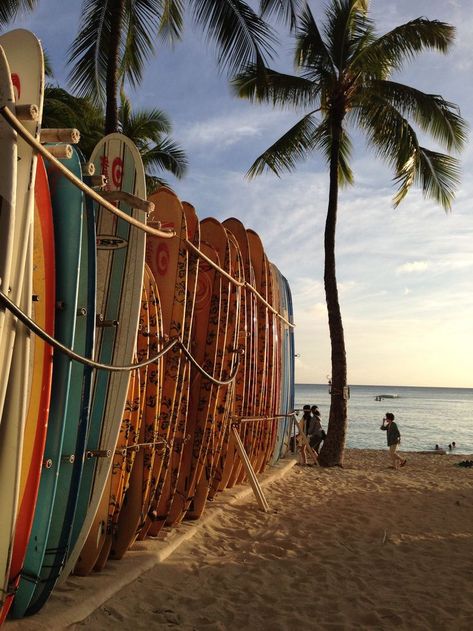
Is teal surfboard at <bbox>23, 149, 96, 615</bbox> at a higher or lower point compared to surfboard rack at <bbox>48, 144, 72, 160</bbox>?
lower

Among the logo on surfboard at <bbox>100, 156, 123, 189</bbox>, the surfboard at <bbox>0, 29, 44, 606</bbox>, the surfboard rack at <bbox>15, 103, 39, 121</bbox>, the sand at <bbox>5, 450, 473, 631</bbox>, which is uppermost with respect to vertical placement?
the logo on surfboard at <bbox>100, 156, 123, 189</bbox>

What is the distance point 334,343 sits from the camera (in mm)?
10961

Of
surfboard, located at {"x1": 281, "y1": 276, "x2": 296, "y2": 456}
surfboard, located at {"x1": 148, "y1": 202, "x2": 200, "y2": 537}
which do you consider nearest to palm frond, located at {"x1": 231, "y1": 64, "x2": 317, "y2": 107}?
surfboard, located at {"x1": 281, "y1": 276, "x2": 296, "y2": 456}

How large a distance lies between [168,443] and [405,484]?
184 inches

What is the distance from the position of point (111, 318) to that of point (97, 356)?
9.3 inches

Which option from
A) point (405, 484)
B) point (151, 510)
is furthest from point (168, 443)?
point (405, 484)

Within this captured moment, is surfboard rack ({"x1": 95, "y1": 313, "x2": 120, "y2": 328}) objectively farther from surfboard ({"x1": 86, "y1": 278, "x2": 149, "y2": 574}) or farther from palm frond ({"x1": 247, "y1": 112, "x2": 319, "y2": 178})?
Answer: palm frond ({"x1": 247, "y1": 112, "x2": 319, "y2": 178})

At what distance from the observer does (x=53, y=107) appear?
570 inches

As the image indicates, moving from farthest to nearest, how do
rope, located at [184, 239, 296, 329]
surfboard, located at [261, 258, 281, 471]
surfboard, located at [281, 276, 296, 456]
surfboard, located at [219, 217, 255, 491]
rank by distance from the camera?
surfboard, located at [281, 276, 296, 456] → surfboard, located at [261, 258, 281, 471] → surfboard, located at [219, 217, 255, 491] → rope, located at [184, 239, 296, 329]

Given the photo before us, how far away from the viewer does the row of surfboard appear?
241cm

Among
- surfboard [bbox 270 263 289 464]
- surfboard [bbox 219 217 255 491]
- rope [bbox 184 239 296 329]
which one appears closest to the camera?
rope [bbox 184 239 296 329]

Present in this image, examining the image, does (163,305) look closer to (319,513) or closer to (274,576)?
(274,576)

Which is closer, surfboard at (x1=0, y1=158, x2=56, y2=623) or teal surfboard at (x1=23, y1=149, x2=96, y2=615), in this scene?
surfboard at (x1=0, y1=158, x2=56, y2=623)

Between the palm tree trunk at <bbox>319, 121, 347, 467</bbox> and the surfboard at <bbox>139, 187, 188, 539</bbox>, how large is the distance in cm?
667
